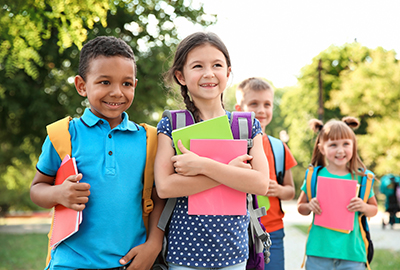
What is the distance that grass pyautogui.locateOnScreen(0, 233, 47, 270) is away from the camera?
745 cm

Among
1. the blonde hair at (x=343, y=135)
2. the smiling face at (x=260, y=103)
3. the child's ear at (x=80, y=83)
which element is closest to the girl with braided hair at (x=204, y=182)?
the child's ear at (x=80, y=83)

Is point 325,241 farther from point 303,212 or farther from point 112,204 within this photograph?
point 112,204

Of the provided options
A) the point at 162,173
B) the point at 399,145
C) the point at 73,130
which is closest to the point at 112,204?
the point at 162,173

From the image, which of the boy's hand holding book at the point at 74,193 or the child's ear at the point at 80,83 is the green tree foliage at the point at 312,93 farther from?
the boy's hand holding book at the point at 74,193

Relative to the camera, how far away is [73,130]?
1.99m

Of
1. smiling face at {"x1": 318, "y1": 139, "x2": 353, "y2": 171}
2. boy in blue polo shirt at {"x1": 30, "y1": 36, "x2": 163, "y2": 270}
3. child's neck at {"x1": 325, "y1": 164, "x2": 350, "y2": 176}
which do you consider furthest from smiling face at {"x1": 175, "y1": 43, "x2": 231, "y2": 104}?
child's neck at {"x1": 325, "y1": 164, "x2": 350, "y2": 176}

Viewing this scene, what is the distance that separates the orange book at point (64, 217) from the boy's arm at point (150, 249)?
11.5 inches

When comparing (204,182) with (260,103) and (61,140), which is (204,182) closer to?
(61,140)

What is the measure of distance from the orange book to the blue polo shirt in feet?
0.18

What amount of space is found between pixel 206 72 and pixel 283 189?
4.79 ft

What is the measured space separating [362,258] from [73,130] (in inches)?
98.5

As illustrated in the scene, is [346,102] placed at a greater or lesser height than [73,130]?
greater

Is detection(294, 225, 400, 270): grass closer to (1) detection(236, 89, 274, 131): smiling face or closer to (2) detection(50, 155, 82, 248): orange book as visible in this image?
(1) detection(236, 89, 274, 131): smiling face

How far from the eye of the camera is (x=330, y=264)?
3.19 m
